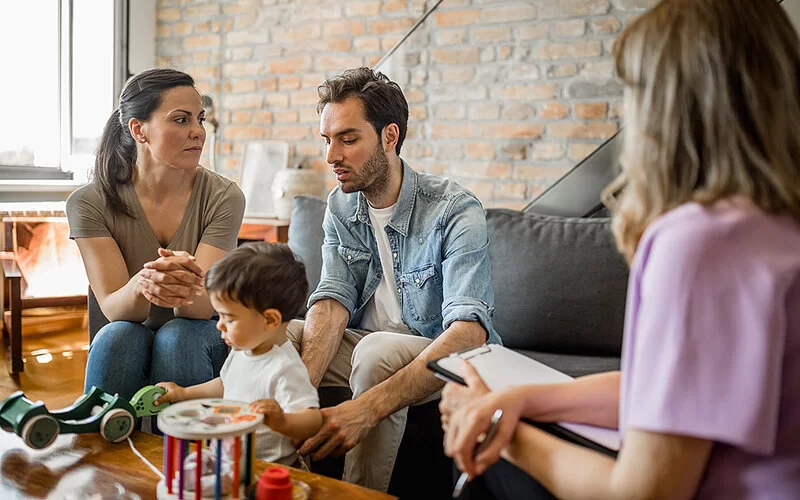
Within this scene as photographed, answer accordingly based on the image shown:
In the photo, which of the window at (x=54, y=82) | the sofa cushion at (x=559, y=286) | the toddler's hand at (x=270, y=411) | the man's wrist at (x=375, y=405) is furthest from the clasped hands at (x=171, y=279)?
the window at (x=54, y=82)

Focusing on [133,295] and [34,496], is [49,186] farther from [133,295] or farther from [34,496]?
[34,496]

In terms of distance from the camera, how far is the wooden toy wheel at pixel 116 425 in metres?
1.32

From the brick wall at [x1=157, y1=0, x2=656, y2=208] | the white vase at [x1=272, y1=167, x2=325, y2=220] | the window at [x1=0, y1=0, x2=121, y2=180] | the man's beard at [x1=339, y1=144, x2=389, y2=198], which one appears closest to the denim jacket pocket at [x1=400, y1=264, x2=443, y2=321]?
the man's beard at [x1=339, y1=144, x2=389, y2=198]

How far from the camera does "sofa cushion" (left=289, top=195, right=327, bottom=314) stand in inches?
92.7

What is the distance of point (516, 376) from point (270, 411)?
384 millimetres

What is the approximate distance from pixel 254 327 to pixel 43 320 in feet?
9.37

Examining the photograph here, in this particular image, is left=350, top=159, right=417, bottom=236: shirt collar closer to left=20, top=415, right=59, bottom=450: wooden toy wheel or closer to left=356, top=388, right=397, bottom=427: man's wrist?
left=356, top=388, right=397, bottom=427: man's wrist

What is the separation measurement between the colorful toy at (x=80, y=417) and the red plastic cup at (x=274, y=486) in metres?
0.40

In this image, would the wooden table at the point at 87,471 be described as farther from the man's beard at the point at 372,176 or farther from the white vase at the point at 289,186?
the white vase at the point at 289,186

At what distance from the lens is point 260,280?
1233 millimetres

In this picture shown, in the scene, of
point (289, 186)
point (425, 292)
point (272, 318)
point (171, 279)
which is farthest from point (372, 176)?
point (289, 186)

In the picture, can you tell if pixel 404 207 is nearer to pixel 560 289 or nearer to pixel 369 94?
pixel 369 94

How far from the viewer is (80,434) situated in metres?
1.38

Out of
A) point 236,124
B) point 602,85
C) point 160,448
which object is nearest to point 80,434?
point 160,448
